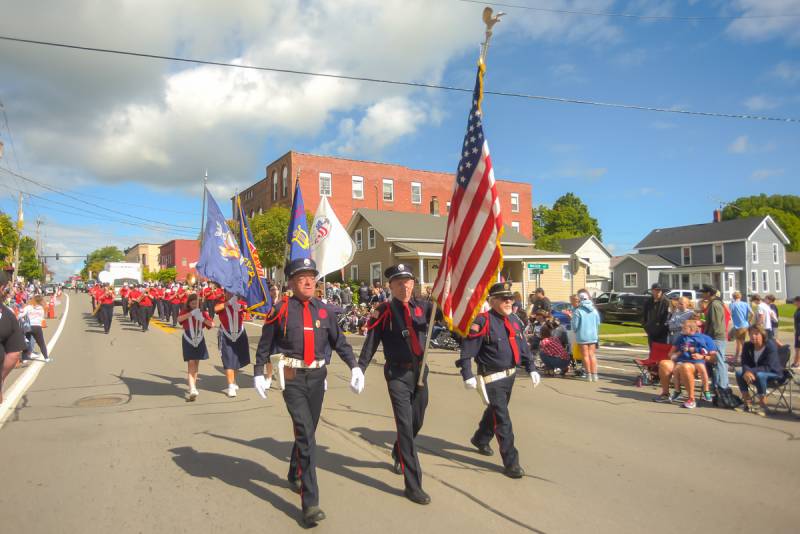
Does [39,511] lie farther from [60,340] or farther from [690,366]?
[60,340]

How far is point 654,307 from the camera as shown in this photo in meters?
9.97

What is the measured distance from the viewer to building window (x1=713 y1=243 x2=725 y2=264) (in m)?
44.6

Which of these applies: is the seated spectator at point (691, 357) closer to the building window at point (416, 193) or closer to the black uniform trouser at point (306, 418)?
the black uniform trouser at point (306, 418)

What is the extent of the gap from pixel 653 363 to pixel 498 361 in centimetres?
583

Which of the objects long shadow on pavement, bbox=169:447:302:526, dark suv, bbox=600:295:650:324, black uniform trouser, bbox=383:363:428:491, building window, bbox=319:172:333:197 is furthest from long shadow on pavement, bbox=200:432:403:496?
building window, bbox=319:172:333:197

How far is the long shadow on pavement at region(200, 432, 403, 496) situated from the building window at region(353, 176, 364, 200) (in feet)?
137

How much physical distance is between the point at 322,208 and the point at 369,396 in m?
5.05

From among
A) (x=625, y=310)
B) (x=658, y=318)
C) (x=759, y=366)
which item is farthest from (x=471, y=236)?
(x=625, y=310)

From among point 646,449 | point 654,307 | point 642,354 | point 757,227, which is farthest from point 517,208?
point 646,449

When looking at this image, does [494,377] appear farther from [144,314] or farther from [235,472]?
[144,314]

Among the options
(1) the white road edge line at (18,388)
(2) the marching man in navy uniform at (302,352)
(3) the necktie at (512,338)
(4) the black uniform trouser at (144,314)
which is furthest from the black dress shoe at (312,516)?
(4) the black uniform trouser at (144,314)

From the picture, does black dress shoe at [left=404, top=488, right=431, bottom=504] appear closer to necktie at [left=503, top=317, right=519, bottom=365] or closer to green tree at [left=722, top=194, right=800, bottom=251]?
necktie at [left=503, top=317, right=519, bottom=365]

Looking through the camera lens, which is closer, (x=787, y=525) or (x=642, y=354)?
(x=787, y=525)

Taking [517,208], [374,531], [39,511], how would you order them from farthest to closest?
[517,208] < [39,511] < [374,531]
